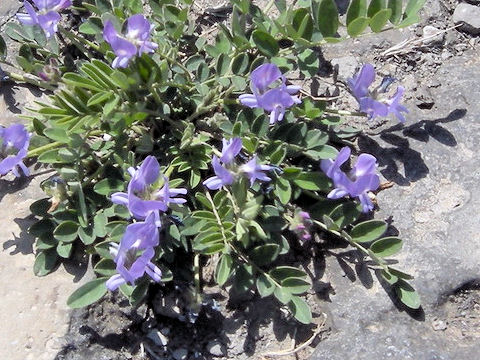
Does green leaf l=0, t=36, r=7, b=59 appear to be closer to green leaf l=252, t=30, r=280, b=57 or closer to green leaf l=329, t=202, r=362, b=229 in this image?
green leaf l=252, t=30, r=280, b=57

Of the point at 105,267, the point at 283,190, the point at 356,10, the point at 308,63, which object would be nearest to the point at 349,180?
the point at 283,190

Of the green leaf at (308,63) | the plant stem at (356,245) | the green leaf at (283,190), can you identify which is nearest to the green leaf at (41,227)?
the green leaf at (283,190)

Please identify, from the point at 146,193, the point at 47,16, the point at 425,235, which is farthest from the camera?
the point at 425,235

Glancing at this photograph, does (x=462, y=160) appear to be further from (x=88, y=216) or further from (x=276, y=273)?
(x=88, y=216)

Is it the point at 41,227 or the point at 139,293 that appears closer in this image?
the point at 139,293

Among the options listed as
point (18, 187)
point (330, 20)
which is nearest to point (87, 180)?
point (18, 187)

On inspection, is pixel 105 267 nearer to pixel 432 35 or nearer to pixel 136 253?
pixel 136 253

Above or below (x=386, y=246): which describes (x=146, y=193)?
above
